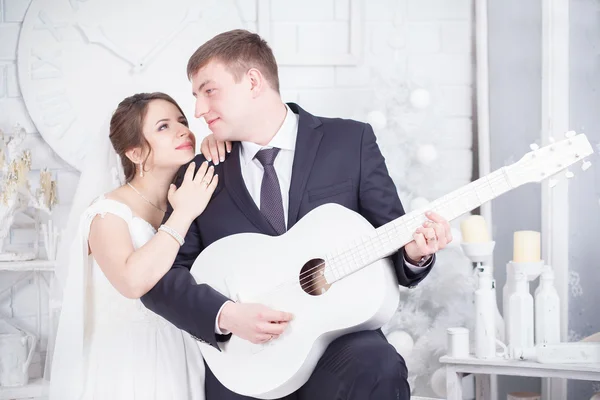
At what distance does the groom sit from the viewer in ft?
6.18

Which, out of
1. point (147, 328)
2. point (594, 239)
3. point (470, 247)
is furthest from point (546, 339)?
point (147, 328)

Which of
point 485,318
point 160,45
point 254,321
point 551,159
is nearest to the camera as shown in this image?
point 551,159

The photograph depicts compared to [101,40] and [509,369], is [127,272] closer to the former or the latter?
[509,369]

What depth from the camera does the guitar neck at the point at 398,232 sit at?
187 cm

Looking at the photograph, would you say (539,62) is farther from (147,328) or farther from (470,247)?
(147,328)

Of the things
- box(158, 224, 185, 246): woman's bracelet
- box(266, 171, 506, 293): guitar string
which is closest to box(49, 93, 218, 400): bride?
box(158, 224, 185, 246): woman's bracelet

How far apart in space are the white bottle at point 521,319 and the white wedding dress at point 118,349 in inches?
42.5

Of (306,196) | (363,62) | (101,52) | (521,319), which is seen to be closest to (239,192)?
(306,196)

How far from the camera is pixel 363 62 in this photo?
328 centimetres

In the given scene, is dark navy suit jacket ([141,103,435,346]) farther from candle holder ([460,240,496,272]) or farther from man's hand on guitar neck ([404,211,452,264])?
candle holder ([460,240,496,272])

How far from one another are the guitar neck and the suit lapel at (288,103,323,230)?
271 millimetres

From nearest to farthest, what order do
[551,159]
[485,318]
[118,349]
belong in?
1. [551,159]
2. [118,349]
3. [485,318]

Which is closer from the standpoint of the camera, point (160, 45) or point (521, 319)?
point (521, 319)

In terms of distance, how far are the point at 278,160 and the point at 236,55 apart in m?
0.37
